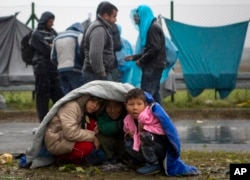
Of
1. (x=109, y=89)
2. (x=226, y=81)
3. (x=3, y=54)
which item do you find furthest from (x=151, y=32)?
(x=3, y=54)

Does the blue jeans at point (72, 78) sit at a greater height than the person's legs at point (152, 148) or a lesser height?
greater

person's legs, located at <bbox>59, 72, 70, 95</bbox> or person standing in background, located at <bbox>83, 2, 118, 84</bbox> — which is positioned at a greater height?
person standing in background, located at <bbox>83, 2, 118, 84</bbox>

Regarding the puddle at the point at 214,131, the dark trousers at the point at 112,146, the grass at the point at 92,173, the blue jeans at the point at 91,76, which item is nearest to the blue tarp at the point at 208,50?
the puddle at the point at 214,131

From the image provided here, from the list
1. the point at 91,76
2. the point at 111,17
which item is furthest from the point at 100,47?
the point at 111,17

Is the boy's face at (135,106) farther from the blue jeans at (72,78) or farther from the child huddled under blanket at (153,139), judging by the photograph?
the blue jeans at (72,78)

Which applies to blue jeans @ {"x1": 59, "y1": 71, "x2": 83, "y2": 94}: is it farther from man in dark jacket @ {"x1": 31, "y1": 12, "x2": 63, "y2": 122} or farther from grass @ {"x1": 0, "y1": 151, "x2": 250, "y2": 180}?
grass @ {"x1": 0, "y1": 151, "x2": 250, "y2": 180}

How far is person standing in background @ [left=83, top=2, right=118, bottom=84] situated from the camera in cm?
971

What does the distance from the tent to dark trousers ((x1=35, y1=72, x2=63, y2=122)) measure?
4.36m

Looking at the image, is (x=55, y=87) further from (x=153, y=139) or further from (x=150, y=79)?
(x=153, y=139)

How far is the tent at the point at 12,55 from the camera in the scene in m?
16.2

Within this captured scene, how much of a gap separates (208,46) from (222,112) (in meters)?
1.91

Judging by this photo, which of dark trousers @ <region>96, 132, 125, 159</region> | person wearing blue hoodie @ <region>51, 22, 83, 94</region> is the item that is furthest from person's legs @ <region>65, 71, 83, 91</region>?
dark trousers @ <region>96, 132, 125, 159</region>

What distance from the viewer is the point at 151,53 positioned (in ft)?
35.9

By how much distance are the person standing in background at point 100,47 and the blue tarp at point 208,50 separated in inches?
233
